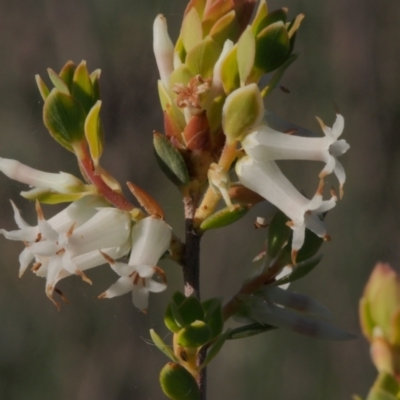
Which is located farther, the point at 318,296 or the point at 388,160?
the point at 388,160

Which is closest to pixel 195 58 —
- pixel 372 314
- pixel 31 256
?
pixel 31 256

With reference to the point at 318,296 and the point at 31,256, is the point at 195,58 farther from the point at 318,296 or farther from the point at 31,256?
the point at 318,296

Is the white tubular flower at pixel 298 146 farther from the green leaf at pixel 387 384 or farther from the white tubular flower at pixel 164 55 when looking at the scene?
the green leaf at pixel 387 384

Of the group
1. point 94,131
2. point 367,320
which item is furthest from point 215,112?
point 367,320

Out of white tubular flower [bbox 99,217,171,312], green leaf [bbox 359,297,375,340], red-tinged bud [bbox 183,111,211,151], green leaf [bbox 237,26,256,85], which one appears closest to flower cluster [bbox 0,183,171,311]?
white tubular flower [bbox 99,217,171,312]

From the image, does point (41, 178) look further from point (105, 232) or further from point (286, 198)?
point (286, 198)

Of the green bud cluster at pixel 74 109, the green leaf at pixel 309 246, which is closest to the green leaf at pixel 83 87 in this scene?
the green bud cluster at pixel 74 109
